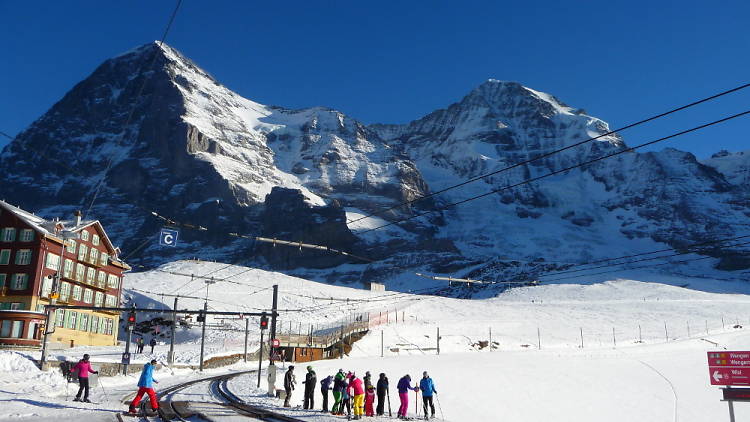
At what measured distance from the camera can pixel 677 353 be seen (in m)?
67.3

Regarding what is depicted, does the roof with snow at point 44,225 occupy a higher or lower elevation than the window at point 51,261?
higher

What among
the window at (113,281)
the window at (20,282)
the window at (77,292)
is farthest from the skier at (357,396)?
the window at (113,281)

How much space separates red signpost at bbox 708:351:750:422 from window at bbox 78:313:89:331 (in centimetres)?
5831

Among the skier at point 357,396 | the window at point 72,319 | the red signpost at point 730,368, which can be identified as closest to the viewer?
the skier at point 357,396

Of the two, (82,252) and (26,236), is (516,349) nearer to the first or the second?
(82,252)

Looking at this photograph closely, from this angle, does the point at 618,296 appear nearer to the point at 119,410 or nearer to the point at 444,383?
the point at 444,383

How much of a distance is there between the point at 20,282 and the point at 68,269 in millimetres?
6841

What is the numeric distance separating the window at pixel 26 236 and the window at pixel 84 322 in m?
10.1

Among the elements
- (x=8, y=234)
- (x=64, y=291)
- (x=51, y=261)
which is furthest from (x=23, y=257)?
(x=64, y=291)

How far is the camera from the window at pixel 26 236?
5903cm

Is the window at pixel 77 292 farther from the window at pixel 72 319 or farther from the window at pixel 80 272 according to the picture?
the window at pixel 72 319

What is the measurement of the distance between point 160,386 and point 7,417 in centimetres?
1694

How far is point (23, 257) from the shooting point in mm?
58688

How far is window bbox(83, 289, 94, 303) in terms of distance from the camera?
67.2 m
